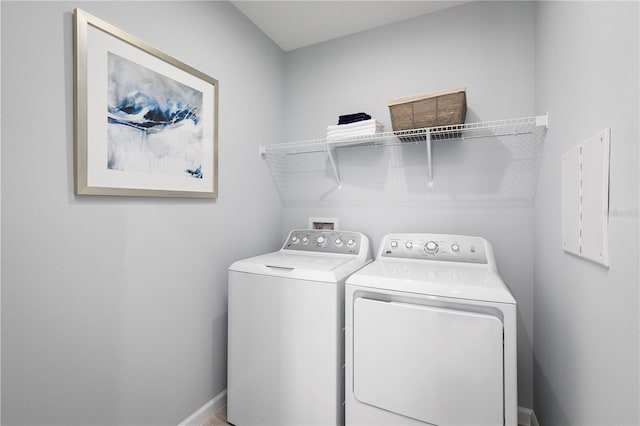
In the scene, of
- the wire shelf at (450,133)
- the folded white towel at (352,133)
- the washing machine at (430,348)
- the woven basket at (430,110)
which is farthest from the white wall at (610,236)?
the folded white towel at (352,133)

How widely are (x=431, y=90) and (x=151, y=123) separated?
1.64 meters

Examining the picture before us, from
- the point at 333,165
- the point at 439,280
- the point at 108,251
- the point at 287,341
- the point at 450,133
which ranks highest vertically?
the point at 450,133

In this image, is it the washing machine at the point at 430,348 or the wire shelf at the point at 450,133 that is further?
the wire shelf at the point at 450,133

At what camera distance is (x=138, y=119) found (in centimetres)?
138

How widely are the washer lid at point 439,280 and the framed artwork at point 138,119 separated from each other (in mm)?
1018

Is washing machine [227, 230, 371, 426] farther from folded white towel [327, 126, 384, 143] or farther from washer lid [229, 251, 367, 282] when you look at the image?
folded white towel [327, 126, 384, 143]

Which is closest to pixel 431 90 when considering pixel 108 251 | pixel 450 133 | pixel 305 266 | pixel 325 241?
pixel 450 133

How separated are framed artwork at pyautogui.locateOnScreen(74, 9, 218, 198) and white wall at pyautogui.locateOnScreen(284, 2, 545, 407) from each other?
2.87 ft

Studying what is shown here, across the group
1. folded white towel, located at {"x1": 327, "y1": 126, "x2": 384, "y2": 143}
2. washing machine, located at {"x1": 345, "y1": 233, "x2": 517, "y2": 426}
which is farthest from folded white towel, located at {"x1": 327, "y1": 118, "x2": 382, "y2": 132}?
washing machine, located at {"x1": 345, "y1": 233, "x2": 517, "y2": 426}

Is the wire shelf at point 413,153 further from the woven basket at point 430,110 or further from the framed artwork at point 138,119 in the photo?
the framed artwork at point 138,119

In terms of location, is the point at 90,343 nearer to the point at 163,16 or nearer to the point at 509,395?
the point at 163,16

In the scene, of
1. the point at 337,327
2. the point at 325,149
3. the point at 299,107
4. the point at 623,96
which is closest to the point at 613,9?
the point at 623,96

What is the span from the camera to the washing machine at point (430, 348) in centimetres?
117

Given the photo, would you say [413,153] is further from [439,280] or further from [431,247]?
[439,280]
